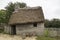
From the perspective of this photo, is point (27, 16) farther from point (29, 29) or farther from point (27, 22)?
point (29, 29)

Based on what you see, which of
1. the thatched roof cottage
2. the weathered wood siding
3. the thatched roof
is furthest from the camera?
the thatched roof

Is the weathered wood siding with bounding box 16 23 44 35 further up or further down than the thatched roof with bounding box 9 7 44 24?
further down

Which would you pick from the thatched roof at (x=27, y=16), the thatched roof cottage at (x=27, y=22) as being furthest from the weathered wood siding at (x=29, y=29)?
the thatched roof at (x=27, y=16)

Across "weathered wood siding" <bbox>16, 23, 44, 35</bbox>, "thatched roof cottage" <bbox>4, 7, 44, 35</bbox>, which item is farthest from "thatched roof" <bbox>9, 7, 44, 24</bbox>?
"weathered wood siding" <bbox>16, 23, 44, 35</bbox>

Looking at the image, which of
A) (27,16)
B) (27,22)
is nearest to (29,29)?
(27,22)

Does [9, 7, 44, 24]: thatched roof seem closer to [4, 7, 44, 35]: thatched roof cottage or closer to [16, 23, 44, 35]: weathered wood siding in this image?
[4, 7, 44, 35]: thatched roof cottage

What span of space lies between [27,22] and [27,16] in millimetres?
1845

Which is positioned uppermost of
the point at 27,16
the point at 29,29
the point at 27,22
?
the point at 27,16

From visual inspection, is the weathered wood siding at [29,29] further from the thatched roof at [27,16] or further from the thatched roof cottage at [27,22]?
the thatched roof at [27,16]

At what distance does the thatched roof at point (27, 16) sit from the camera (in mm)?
33500

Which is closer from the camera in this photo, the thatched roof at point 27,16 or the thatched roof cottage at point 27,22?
the thatched roof cottage at point 27,22

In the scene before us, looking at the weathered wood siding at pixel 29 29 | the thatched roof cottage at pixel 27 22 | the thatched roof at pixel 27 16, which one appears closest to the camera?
the weathered wood siding at pixel 29 29

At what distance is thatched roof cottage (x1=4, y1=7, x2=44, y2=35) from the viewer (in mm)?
32469

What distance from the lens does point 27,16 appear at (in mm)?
34562
